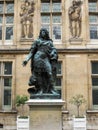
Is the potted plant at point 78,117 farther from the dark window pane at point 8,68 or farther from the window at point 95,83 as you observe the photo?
the dark window pane at point 8,68

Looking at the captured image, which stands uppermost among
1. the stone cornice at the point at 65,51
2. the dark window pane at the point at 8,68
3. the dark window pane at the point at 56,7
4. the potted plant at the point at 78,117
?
the dark window pane at the point at 56,7

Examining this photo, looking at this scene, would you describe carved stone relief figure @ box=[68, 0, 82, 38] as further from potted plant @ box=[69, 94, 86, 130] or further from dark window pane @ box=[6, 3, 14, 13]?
potted plant @ box=[69, 94, 86, 130]

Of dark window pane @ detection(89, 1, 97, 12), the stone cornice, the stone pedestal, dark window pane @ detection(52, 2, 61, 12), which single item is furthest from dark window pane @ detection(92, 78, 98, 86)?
the stone pedestal

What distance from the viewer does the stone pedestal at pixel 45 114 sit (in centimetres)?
1012

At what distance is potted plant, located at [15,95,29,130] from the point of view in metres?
16.8

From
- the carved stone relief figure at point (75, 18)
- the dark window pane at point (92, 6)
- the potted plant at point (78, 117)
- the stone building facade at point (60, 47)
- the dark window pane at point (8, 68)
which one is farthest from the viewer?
the dark window pane at point (92, 6)

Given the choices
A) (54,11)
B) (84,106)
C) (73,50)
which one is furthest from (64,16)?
(84,106)

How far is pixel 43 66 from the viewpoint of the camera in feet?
34.7

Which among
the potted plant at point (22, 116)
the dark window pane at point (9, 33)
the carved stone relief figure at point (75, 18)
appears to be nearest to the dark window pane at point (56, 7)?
the carved stone relief figure at point (75, 18)

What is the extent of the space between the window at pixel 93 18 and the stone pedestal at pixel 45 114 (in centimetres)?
1062

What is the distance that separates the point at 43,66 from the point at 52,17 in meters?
10.3

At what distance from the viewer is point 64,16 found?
20.3 meters

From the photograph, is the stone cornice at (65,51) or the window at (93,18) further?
the window at (93,18)

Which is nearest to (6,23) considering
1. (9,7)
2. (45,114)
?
(9,7)
